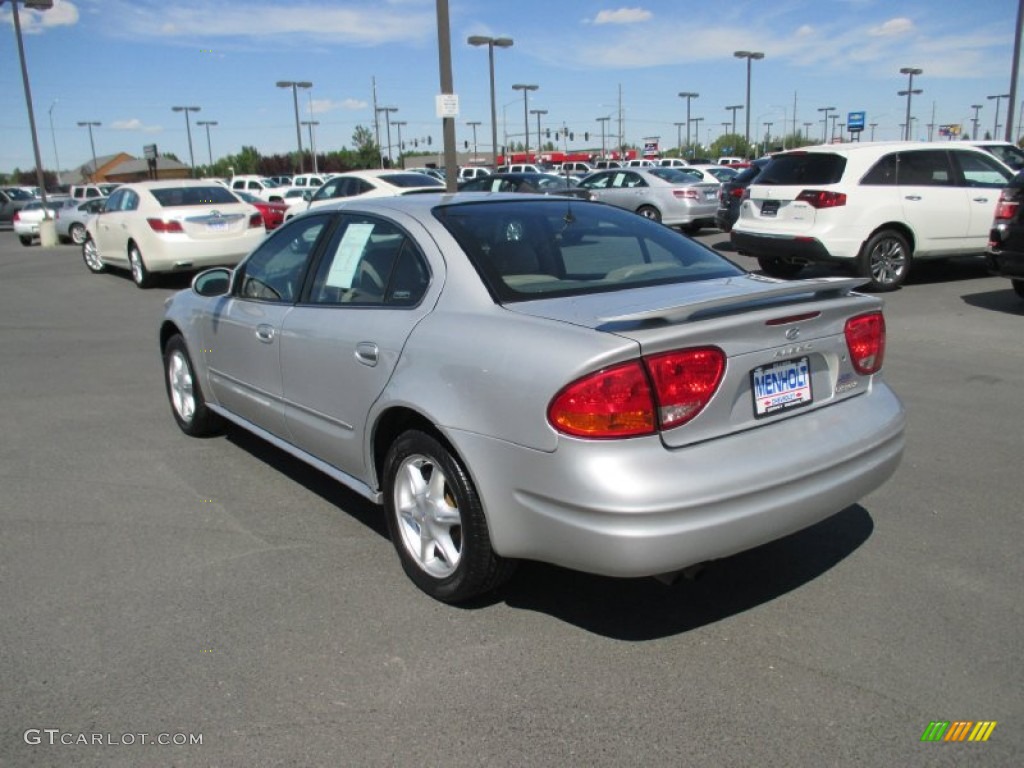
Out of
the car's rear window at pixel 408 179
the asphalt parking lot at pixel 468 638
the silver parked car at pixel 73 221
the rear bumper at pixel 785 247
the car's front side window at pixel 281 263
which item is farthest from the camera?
the silver parked car at pixel 73 221

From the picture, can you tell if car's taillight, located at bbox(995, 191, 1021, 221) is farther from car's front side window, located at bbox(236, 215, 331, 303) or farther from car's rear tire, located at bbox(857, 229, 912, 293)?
car's front side window, located at bbox(236, 215, 331, 303)

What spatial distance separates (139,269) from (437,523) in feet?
40.3

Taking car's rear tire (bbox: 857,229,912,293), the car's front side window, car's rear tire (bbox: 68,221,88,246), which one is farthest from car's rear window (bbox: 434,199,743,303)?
car's rear tire (bbox: 68,221,88,246)

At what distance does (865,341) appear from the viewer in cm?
342

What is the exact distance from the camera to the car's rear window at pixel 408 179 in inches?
683

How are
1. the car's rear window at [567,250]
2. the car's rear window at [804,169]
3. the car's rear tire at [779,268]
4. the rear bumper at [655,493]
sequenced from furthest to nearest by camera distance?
the car's rear tire at [779,268], the car's rear window at [804,169], the car's rear window at [567,250], the rear bumper at [655,493]

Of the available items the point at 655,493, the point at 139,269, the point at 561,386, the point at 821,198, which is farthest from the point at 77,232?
the point at 655,493

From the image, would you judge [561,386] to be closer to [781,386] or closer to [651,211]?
[781,386]

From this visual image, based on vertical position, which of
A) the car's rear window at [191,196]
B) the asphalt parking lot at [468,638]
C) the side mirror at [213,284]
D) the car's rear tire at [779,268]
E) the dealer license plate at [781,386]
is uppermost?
the car's rear window at [191,196]

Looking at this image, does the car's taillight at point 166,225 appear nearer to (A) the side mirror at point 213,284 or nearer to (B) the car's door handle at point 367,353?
(A) the side mirror at point 213,284

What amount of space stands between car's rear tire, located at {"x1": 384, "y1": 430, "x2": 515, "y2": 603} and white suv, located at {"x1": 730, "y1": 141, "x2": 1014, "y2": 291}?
842cm

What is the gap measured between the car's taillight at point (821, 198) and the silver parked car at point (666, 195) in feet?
25.3

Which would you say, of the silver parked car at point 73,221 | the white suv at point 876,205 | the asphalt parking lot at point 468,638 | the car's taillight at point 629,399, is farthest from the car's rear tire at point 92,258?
the car's taillight at point 629,399

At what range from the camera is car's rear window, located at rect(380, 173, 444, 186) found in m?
17.4
